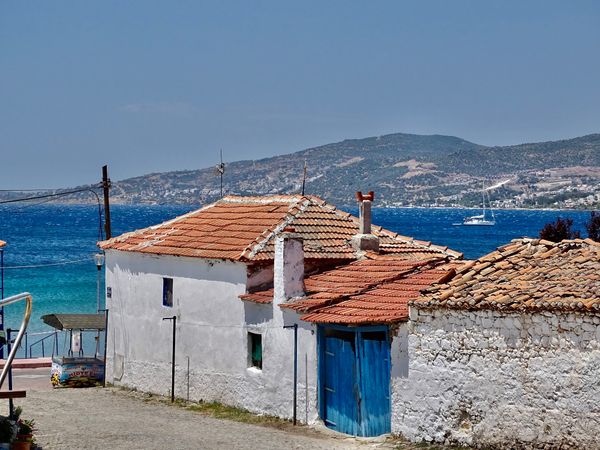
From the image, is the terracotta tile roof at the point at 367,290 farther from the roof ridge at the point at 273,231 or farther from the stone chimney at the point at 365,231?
the roof ridge at the point at 273,231

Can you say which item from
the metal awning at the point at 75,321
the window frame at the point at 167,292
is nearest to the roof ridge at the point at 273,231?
the window frame at the point at 167,292

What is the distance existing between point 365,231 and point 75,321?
10400 millimetres

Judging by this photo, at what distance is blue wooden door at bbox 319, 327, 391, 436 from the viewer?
21.1 m

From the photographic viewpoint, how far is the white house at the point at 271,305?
2183 cm

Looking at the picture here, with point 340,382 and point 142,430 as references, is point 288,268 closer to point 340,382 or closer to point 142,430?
point 340,382

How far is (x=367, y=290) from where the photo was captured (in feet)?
77.1

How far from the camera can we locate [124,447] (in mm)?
19828

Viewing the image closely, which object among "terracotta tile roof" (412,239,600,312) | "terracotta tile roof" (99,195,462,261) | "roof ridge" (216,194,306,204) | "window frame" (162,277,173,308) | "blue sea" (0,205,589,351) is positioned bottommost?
"blue sea" (0,205,589,351)

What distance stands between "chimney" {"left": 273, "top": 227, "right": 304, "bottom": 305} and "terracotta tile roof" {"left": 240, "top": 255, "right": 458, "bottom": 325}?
0.32 meters

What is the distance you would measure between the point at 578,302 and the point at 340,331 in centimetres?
628

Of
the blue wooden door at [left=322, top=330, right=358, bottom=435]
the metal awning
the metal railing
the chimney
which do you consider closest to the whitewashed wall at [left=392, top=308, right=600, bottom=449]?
the blue wooden door at [left=322, top=330, right=358, bottom=435]

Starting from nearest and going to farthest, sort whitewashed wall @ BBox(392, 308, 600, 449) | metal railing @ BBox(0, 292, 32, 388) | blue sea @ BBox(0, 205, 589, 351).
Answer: metal railing @ BBox(0, 292, 32, 388) → whitewashed wall @ BBox(392, 308, 600, 449) → blue sea @ BBox(0, 205, 589, 351)

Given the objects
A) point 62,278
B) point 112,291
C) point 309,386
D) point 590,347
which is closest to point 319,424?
point 309,386

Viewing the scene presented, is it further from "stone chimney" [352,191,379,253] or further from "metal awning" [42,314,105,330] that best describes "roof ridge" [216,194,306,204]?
"metal awning" [42,314,105,330]
